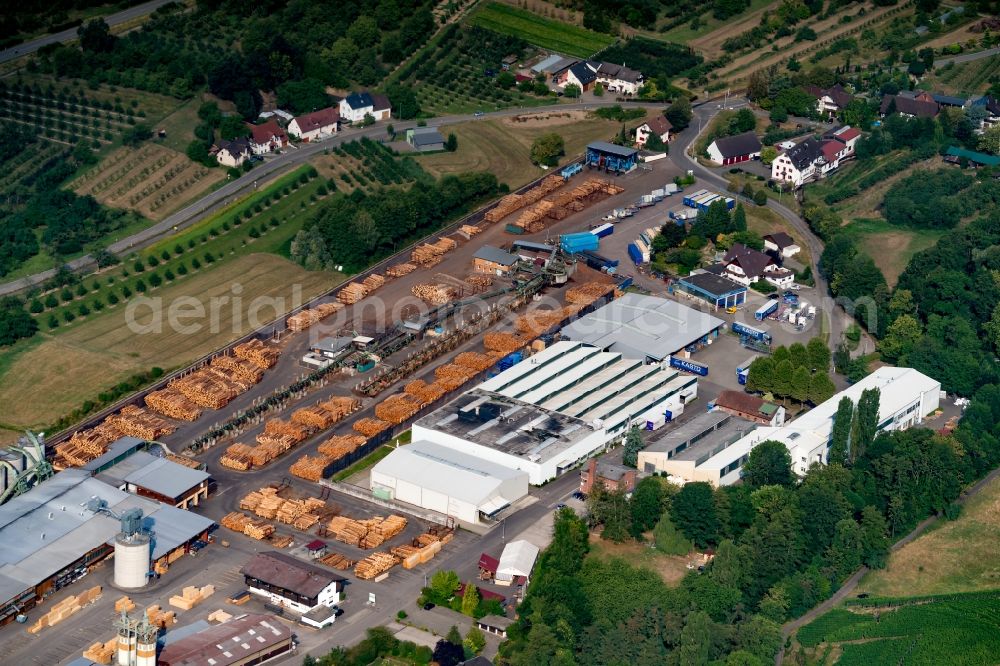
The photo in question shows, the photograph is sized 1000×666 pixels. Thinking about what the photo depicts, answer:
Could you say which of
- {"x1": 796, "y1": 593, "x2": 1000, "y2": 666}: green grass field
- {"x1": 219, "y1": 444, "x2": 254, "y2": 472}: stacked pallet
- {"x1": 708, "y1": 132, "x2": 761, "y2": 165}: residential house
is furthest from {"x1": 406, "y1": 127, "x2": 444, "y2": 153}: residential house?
{"x1": 796, "y1": 593, "x2": 1000, "y2": 666}: green grass field

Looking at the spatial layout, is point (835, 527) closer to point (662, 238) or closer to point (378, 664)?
point (378, 664)

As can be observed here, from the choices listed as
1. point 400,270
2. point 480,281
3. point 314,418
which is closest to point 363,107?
point 400,270

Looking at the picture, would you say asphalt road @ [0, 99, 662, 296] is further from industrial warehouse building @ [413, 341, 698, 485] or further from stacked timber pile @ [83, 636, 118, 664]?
stacked timber pile @ [83, 636, 118, 664]

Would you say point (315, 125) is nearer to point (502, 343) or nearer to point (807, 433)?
point (502, 343)

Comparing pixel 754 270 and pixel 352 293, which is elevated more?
pixel 754 270

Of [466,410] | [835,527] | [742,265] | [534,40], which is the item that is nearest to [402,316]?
[466,410]
